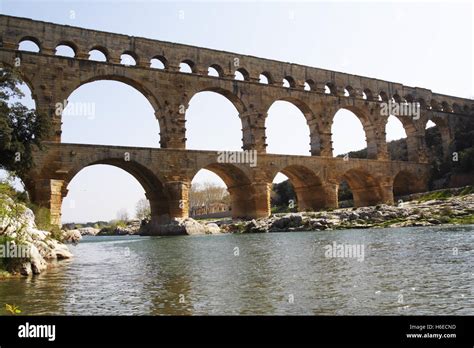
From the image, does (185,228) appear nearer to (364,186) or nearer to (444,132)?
(364,186)

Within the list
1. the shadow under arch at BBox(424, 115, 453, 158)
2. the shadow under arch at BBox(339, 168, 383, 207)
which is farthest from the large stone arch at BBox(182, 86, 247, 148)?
the shadow under arch at BBox(424, 115, 453, 158)

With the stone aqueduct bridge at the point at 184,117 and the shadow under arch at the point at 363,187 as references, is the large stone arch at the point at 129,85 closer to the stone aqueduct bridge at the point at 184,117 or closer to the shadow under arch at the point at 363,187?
the stone aqueduct bridge at the point at 184,117

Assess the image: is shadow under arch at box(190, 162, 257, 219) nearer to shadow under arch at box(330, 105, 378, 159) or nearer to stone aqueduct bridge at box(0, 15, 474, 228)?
stone aqueduct bridge at box(0, 15, 474, 228)

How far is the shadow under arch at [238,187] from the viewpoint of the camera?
119 feet

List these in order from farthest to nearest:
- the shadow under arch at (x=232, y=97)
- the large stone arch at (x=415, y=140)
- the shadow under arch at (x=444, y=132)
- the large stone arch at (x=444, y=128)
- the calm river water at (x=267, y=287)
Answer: the shadow under arch at (x=444, y=132), the large stone arch at (x=444, y=128), the large stone arch at (x=415, y=140), the shadow under arch at (x=232, y=97), the calm river water at (x=267, y=287)

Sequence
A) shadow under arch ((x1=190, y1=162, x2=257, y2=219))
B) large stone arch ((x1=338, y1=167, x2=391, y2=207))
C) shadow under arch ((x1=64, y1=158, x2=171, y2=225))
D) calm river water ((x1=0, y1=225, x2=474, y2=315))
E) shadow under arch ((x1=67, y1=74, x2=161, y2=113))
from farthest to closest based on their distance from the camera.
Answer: large stone arch ((x1=338, y1=167, x2=391, y2=207)) → shadow under arch ((x1=190, y1=162, x2=257, y2=219)) → shadow under arch ((x1=67, y1=74, x2=161, y2=113)) → shadow under arch ((x1=64, y1=158, x2=171, y2=225)) → calm river water ((x1=0, y1=225, x2=474, y2=315))

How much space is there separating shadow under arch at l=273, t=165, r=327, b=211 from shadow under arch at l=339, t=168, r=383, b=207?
A: 13.2ft

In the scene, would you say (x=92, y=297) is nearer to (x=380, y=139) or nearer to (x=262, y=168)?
(x=262, y=168)

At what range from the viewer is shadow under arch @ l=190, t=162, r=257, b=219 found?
3631cm

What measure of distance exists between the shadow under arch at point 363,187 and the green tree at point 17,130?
28.3 meters

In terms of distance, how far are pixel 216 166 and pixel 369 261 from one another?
25.8 m

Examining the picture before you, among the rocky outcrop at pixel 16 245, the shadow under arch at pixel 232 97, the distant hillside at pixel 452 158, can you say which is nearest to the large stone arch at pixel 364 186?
the distant hillside at pixel 452 158

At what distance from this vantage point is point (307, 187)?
41312 millimetres
